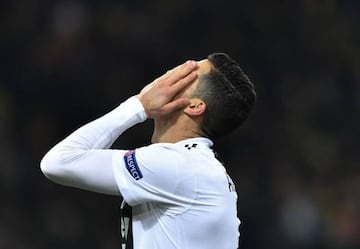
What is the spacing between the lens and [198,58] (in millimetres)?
6629

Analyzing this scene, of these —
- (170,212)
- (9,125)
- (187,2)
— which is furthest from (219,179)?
(187,2)

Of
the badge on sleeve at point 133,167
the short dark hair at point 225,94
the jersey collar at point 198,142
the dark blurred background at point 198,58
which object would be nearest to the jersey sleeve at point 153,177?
the badge on sleeve at point 133,167

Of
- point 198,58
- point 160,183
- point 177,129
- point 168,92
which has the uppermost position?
point 168,92

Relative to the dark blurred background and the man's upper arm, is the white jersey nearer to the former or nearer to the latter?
the man's upper arm

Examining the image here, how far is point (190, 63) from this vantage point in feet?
9.12

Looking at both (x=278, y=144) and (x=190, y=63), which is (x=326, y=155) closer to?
(x=278, y=144)

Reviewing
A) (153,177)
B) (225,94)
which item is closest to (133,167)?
(153,177)

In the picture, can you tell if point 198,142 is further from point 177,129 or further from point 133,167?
point 133,167

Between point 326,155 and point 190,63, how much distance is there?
4.03m

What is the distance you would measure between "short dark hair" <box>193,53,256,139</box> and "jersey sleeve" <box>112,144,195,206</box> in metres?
0.21

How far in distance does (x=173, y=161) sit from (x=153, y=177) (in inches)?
2.9

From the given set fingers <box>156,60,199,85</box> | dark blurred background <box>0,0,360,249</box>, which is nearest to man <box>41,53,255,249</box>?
fingers <box>156,60,199,85</box>

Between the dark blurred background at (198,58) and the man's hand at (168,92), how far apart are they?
3.11m

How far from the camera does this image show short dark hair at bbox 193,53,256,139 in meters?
2.78
